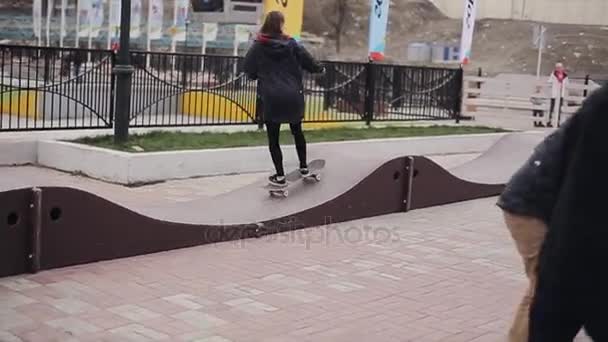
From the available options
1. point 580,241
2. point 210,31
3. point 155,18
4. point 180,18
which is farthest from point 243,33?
point 580,241

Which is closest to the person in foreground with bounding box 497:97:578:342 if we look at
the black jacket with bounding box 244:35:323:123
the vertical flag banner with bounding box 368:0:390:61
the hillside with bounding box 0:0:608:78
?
the black jacket with bounding box 244:35:323:123

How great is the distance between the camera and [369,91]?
16.1 m

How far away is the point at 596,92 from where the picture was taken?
270 cm

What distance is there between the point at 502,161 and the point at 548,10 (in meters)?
61.8

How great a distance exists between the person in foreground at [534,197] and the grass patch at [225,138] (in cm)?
853

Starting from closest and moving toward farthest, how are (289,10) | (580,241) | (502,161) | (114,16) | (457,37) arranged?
(580,241) < (502,161) < (289,10) < (114,16) < (457,37)

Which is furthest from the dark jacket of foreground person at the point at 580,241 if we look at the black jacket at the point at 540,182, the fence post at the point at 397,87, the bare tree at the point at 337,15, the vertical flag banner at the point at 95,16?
the bare tree at the point at 337,15

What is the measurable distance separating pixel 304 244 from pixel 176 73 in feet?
21.3

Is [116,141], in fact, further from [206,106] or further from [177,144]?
[206,106]

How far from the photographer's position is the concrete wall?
227 feet

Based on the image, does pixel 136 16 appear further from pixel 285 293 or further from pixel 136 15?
pixel 285 293

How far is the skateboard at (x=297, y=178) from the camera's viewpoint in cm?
857

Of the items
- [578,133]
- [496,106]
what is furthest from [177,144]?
[496,106]

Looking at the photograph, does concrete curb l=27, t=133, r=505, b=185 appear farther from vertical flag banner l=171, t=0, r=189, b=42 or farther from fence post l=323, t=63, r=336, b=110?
vertical flag banner l=171, t=0, r=189, b=42
